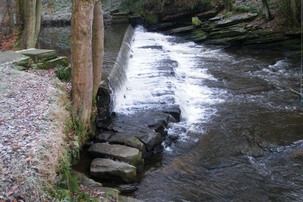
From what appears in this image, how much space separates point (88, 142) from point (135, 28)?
18370 millimetres

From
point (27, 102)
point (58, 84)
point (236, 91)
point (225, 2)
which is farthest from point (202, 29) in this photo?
point (27, 102)

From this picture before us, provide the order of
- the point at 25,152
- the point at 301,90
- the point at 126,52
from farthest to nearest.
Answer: the point at 126,52
the point at 301,90
the point at 25,152

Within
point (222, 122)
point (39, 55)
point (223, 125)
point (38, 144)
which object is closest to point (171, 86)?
point (222, 122)

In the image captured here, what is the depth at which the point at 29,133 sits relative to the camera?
4492 millimetres

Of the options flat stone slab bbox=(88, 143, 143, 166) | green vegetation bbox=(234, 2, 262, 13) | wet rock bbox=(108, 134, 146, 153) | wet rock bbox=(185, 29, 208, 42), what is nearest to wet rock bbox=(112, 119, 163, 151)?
wet rock bbox=(108, 134, 146, 153)

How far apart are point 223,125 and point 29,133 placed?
5.10 m

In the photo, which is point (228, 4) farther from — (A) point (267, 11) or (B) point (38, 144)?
(B) point (38, 144)

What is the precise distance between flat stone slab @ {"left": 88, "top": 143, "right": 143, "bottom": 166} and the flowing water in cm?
34

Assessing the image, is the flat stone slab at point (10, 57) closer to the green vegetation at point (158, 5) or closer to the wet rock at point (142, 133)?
the wet rock at point (142, 133)

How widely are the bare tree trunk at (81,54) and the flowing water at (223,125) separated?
1.75 meters

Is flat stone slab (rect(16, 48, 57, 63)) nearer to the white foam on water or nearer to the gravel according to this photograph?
the gravel

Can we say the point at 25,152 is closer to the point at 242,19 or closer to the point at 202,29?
the point at 242,19

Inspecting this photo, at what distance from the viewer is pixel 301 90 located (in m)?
10.5

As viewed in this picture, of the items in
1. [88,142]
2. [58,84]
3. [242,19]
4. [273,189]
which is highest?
[242,19]
